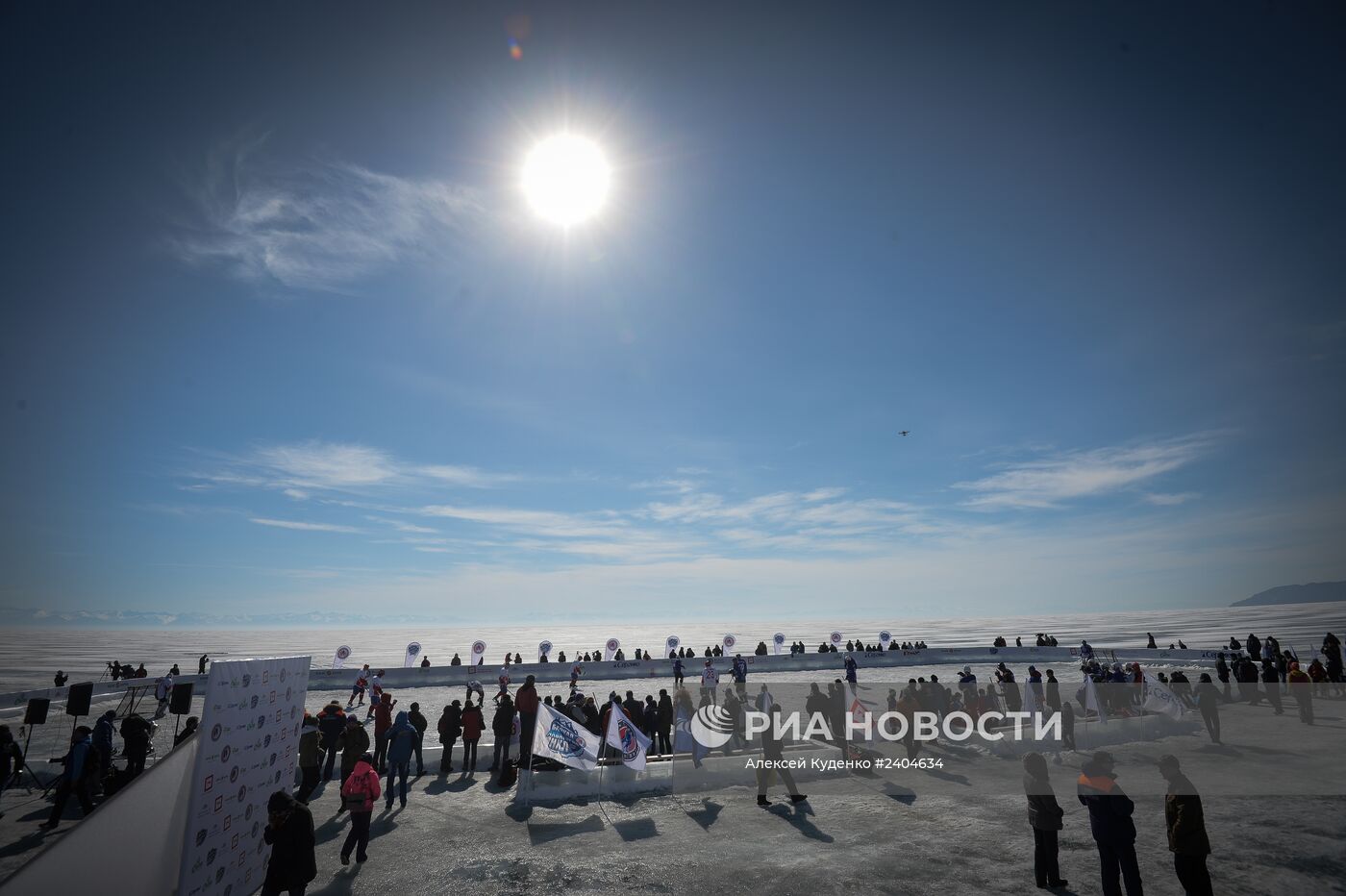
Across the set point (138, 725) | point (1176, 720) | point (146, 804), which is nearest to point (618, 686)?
point (138, 725)

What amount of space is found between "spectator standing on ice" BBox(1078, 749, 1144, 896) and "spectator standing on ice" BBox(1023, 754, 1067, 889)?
2.95 feet

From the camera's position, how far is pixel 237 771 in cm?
939

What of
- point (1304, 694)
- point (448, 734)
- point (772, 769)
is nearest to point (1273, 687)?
point (1304, 694)

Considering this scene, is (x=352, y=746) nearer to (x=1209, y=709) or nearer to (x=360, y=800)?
(x=360, y=800)

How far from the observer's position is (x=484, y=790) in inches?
615

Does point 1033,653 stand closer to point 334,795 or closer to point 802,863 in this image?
point 802,863

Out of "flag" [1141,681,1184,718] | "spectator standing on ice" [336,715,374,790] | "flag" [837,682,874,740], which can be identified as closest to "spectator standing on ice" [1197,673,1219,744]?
"flag" [1141,681,1184,718]

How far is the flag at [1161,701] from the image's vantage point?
66.2 feet

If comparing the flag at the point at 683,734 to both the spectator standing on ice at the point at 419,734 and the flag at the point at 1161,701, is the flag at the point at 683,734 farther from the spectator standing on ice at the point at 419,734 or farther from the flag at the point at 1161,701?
the flag at the point at 1161,701

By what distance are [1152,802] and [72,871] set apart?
722 inches

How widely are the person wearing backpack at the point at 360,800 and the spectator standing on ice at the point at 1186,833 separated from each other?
39.2ft

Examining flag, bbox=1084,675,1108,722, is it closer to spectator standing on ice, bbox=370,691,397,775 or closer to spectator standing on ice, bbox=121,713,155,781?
spectator standing on ice, bbox=370,691,397,775

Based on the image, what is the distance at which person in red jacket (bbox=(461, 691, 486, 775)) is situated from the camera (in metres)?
17.3

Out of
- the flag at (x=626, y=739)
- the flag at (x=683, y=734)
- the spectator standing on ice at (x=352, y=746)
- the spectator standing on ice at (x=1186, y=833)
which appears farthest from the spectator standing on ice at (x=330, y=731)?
the spectator standing on ice at (x=1186, y=833)
